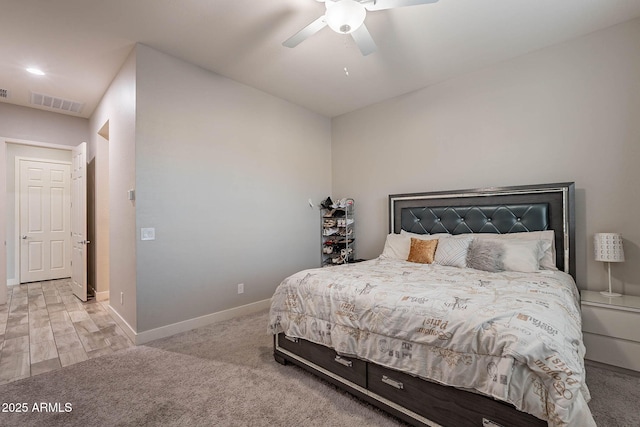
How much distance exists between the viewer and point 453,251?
300cm

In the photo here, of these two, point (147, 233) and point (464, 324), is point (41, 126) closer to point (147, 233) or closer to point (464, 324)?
point (147, 233)

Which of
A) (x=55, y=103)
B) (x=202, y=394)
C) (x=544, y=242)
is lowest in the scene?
(x=202, y=394)

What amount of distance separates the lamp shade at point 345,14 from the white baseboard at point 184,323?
3.18 meters

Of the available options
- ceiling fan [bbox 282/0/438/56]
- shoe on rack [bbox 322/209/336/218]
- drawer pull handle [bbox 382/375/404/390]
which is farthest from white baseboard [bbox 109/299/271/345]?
ceiling fan [bbox 282/0/438/56]

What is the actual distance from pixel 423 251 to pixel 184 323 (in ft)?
9.02

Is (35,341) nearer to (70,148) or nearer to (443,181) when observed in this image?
(70,148)

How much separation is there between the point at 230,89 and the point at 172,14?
3.85 ft

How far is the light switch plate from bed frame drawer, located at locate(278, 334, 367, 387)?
1.66 m

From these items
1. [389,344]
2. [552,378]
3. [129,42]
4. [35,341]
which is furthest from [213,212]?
[552,378]

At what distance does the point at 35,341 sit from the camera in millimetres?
2895

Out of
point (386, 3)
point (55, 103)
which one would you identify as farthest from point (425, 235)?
point (55, 103)

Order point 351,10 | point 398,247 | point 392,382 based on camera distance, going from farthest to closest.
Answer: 1. point 398,247
2. point 351,10
3. point 392,382

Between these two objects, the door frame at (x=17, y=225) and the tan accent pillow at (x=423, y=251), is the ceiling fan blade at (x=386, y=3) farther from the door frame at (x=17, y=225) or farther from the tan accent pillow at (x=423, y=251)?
the door frame at (x=17, y=225)

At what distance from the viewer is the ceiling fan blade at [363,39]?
2.22 metres
